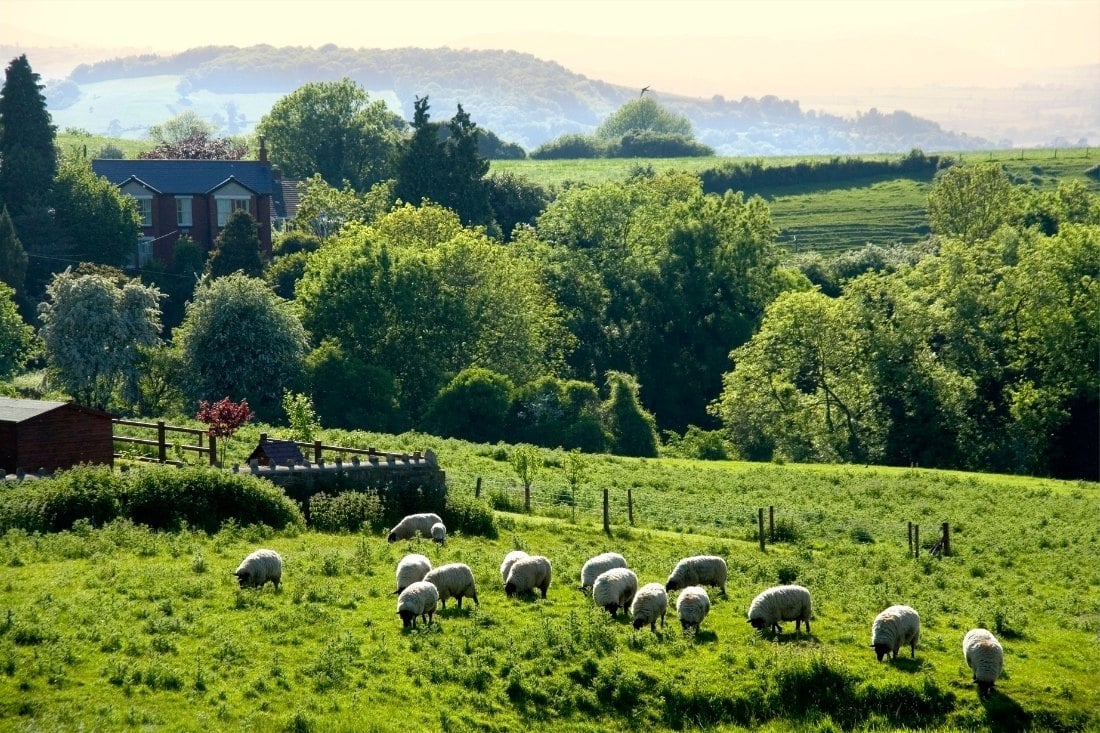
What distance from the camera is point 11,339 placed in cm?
8975

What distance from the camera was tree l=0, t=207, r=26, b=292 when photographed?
102625mm

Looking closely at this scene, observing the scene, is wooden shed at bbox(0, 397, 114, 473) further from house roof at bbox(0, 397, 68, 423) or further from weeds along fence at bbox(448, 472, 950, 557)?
weeds along fence at bbox(448, 472, 950, 557)

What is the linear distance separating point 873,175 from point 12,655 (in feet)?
470

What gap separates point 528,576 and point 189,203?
8904 cm

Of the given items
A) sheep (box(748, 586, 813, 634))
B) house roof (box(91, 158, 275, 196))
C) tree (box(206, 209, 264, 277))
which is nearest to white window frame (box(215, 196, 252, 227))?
house roof (box(91, 158, 275, 196))

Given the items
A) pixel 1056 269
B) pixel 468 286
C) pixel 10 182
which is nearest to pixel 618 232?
pixel 468 286

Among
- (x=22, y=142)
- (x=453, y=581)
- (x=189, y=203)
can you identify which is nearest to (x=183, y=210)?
(x=189, y=203)

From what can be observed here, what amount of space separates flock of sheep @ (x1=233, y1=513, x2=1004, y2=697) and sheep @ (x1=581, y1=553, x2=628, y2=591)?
0.02 m

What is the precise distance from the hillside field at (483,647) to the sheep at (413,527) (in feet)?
1.41

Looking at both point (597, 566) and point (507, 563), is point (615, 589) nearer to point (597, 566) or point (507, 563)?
point (597, 566)

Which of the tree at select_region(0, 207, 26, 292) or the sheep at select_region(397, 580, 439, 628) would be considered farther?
the tree at select_region(0, 207, 26, 292)

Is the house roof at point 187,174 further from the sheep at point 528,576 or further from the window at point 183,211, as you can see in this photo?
the sheep at point 528,576

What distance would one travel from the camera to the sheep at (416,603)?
32.6 metres

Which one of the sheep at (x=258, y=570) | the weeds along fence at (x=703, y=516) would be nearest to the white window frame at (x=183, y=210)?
the weeds along fence at (x=703, y=516)
